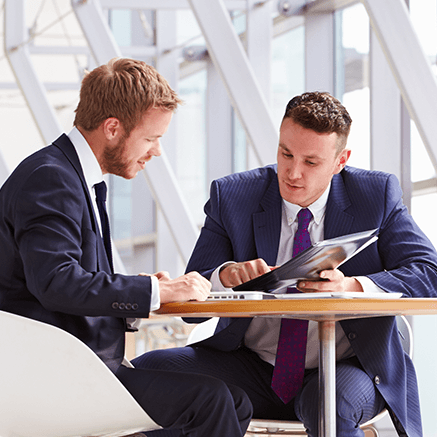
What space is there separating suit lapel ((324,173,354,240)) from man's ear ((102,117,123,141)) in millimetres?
697

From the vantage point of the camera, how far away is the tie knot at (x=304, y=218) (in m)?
2.10

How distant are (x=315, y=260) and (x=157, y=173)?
10.6ft

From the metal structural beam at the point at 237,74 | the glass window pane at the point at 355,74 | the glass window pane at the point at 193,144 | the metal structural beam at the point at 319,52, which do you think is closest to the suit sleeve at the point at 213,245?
the metal structural beam at the point at 237,74

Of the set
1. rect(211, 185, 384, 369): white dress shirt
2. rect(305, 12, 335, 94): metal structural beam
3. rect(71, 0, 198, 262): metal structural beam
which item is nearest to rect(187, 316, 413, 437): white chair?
rect(211, 185, 384, 369): white dress shirt

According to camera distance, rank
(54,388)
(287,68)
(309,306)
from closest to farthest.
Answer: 1. (309,306)
2. (54,388)
3. (287,68)

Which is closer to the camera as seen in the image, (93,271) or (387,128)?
(93,271)

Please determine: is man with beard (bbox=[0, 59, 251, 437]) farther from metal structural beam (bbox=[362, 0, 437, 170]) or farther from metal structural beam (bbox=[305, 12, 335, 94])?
metal structural beam (bbox=[305, 12, 335, 94])

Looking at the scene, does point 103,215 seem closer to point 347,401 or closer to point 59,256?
point 59,256

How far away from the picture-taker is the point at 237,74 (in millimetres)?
3520

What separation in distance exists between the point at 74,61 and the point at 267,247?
6.31 m

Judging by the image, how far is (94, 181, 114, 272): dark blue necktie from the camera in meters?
1.75

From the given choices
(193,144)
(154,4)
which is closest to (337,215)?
(154,4)

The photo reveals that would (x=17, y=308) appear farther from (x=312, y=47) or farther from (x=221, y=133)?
(x=221, y=133)

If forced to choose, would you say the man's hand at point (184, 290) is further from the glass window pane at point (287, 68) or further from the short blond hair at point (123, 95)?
the glass window pane at point (287, 68)
